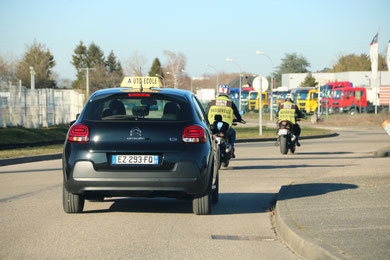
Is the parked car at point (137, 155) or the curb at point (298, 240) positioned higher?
the parked car at point (137, 155)

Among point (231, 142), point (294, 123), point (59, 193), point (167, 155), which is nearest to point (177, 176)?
point (167, 155)

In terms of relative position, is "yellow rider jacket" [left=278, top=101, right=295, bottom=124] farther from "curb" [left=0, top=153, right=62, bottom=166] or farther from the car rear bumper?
the car rear bumper

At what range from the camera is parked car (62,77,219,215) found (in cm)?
777

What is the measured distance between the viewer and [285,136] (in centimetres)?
1952

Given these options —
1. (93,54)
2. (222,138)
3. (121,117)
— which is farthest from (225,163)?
(93,54)

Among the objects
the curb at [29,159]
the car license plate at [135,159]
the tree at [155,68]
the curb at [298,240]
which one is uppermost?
the tree at [155,68]

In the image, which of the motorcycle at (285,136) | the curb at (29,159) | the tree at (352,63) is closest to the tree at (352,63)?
the tree at (352,63)

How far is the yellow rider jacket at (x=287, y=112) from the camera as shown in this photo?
19641 mm

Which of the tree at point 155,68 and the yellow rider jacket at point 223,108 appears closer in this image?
the yellow rider jacket at point 223,108

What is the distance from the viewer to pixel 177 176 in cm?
781

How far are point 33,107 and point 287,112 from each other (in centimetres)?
2014

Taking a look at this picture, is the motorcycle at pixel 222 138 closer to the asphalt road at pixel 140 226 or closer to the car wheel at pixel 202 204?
the asphalt road at pixel 140 226

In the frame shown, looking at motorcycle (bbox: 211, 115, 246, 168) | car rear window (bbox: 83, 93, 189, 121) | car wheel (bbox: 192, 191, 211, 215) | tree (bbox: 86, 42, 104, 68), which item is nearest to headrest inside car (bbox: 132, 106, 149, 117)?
car rear window (bbox: 83, 93, 189, 121)

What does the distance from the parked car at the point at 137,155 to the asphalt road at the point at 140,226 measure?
16.8 inches
